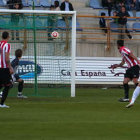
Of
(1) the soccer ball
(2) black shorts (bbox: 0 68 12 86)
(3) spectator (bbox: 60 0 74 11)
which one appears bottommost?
(2) black shorts (bbox: 0 68 12 86)

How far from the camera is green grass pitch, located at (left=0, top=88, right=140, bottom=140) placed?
9180 mm

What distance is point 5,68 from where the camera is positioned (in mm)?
13820

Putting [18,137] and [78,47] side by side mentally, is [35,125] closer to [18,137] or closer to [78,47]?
[18,137]

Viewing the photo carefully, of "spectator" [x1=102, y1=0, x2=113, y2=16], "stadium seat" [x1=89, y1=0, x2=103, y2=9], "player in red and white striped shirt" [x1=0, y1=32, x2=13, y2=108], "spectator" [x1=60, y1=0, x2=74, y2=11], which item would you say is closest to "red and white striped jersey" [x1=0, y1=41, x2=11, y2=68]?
"player in red and white striped shirt" [x1=0, y1=32, x2=13, y2=108]

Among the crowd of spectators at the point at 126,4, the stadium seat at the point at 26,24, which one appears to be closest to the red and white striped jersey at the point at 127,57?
the stadium seat at the point at 26,24

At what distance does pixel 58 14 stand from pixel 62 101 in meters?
3.64

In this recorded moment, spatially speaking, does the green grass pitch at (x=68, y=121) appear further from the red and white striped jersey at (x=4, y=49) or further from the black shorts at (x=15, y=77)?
the black shorts at (x=15, y=77)

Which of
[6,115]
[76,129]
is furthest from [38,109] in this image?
[76,129]

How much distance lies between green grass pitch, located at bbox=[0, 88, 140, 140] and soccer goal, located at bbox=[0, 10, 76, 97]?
8.78ft

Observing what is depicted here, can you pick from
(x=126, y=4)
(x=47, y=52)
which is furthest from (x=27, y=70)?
(x=126, y=4)

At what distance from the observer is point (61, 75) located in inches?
721

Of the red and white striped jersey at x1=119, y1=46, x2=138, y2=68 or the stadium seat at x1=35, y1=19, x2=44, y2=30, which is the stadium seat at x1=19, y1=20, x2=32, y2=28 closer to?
the stadium seat at x1=35, y1=19, x2=44, y2=30

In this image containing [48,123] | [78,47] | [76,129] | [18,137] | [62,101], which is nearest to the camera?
[18,137]

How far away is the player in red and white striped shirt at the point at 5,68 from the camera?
13562 millimetres
